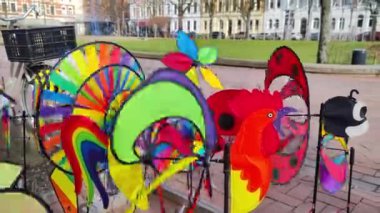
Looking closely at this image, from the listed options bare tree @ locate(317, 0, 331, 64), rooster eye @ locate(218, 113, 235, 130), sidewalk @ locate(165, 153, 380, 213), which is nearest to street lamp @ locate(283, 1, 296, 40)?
bare tree @ locate(317, 0, 331, 64)

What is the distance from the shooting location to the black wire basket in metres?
2.46

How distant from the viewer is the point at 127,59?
6.29ft

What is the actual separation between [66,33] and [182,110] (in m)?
1.87

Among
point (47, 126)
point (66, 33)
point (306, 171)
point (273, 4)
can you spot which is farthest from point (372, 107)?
point (273, 4)

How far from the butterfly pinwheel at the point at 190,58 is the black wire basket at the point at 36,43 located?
109 centimetres

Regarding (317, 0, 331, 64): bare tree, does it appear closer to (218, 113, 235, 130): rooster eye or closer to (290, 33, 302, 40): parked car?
(218, 113, 235, 130): rooster eye

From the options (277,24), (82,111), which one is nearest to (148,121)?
(82,111)

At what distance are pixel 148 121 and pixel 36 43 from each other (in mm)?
1768

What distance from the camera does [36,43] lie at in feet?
8.18

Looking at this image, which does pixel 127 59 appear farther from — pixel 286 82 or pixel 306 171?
pixel 306 171

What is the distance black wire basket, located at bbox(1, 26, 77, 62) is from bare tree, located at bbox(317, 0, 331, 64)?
36.3ft

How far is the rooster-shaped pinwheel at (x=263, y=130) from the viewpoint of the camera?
1.34 meters

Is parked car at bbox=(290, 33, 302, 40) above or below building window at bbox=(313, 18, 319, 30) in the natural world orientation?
below

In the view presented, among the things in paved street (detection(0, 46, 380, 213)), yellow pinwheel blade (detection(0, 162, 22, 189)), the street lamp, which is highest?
the street lamp
